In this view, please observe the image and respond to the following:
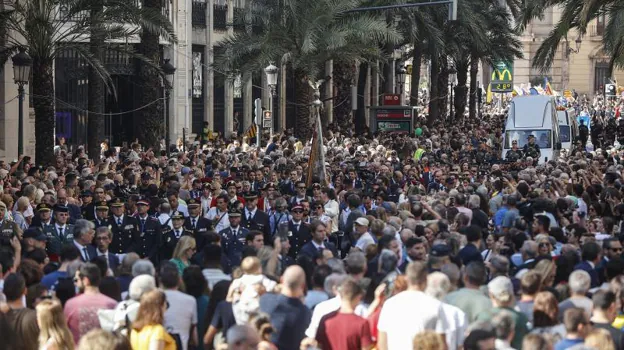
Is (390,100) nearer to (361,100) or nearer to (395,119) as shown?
(395,119)

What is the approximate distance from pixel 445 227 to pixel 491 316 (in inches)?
218

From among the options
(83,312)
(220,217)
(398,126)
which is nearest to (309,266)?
(83,312)

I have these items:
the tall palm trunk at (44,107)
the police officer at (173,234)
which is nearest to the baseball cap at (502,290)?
the police officer at (173,234)

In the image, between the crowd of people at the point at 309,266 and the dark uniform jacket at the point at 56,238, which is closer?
the crowd of people at the point at 309,266

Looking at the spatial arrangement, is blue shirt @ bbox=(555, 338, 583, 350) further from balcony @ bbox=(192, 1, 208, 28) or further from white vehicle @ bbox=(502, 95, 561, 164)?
balcony @ bbox=(192, 1, 208, 28)

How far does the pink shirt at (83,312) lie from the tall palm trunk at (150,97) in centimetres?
2139

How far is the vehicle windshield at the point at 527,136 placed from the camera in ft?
127

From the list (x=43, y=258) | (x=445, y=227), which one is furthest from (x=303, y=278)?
→ (x=445, y=227)

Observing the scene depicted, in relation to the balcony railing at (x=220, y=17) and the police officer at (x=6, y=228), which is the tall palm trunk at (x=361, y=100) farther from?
the police officer at (x=6, y=228)

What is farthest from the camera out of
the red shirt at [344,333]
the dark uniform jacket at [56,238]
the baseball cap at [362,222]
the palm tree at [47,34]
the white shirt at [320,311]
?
the palm tree at [47,34]

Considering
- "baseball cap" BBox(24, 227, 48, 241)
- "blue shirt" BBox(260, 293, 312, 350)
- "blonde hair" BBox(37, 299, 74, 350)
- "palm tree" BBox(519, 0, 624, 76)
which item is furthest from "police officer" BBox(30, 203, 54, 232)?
"palm tree" BBox(519, 0, 624, 76)

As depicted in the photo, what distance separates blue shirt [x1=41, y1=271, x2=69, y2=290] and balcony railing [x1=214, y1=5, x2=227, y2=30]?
40.1 metres

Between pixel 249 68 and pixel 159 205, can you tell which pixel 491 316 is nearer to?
pixel 159 205

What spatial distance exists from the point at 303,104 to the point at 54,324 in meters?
30.5
